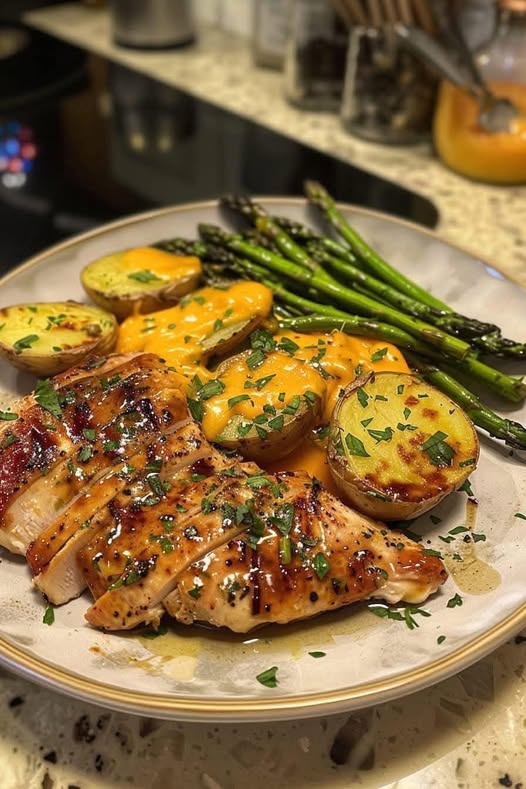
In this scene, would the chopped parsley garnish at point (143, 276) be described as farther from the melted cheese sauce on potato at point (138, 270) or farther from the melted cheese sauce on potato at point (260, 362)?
the melted cheese sauce on potato at point (260, 362)

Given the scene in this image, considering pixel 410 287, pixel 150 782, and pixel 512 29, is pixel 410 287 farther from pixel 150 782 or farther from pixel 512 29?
pixel 512 29

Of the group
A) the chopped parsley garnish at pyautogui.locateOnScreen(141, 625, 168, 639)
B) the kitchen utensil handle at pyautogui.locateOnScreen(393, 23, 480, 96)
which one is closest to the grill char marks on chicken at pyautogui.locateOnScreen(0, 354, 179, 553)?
the chopped parsley garnish at pyautogui.locateOnScreen(141, 625, 168, 639)

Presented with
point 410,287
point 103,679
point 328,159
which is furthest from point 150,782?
point 328,159

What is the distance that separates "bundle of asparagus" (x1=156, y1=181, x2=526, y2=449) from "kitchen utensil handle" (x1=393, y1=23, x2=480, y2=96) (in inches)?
40.2

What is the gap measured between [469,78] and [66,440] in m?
2.46

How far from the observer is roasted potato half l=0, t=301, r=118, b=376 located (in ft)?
6.38

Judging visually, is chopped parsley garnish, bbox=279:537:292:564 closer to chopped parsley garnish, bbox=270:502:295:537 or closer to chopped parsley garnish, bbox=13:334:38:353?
chopped parsley garnish, bbox=270:502:295:537

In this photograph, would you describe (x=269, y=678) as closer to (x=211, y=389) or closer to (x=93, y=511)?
(x=93, y=511)

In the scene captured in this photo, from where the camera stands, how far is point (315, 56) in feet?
12.7

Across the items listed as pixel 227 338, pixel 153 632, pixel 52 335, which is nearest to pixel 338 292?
pixel 227 338

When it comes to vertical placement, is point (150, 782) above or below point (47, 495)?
below

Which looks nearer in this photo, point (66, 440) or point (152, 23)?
point (66, 440)

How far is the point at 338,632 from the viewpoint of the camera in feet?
4.81

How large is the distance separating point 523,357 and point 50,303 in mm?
1317
